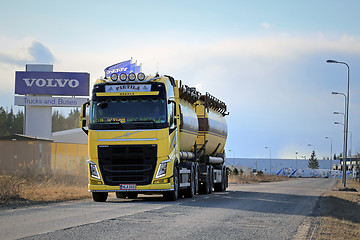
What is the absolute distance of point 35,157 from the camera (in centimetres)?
4988

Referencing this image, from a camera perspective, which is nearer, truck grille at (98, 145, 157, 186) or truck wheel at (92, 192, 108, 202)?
truck grille at (98, 145, 157, 186)

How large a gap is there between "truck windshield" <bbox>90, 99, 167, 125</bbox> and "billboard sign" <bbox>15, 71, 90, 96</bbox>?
38.4 m

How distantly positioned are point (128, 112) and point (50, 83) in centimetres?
3926

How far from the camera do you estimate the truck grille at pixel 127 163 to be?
20.7 metres

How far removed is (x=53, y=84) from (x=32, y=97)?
8.36 ft

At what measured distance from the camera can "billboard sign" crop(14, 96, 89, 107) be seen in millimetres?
59031

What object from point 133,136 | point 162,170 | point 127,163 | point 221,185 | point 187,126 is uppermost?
point 187,126

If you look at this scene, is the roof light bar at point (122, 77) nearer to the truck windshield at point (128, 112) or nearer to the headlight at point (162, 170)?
the truck windshield at point (128, 112)

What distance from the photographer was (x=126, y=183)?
2073cm

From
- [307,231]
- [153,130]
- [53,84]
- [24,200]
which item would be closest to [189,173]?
[153,130]

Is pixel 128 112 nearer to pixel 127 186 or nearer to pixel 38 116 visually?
pixel 127 186

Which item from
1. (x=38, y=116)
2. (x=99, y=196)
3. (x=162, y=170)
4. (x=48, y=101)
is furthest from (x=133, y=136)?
(x=38, y=116)

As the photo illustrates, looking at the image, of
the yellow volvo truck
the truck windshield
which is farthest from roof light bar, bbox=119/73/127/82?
the truck windshield

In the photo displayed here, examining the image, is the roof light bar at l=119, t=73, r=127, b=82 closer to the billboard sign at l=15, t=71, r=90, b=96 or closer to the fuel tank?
the fuel tank
